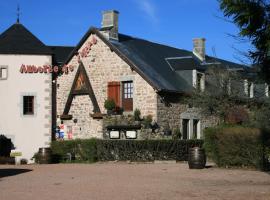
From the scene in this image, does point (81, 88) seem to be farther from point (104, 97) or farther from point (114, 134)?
point (114, 134)

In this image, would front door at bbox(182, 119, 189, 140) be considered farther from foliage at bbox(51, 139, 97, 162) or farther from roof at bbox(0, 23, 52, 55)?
roof at bbox(0, 23, 52, 55)

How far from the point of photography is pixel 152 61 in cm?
2947

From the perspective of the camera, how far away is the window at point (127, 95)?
91.0ft

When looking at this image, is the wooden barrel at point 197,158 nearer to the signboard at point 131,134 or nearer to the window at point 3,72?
the signboard at point 131,134

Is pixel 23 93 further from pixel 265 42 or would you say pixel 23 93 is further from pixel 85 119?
pixel 265 42

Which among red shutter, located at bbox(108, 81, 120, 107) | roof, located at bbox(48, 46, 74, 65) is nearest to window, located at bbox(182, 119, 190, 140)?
red shutter, located at bbox(108, 81, 120, 107)

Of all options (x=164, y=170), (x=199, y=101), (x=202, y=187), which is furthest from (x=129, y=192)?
(x=199, y=101)

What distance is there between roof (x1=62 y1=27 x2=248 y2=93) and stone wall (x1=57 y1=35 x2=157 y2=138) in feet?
1.40

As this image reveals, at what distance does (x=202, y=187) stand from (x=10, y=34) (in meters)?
20.3

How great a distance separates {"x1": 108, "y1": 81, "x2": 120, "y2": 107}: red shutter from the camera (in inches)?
1107

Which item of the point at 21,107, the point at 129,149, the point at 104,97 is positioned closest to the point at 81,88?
the point at 104,97

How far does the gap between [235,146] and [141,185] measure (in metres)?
6.36

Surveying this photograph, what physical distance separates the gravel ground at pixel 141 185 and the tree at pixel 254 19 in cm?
338

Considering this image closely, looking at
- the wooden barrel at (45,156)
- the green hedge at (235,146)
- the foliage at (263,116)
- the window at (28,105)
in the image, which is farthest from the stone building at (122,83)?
the green hedge at (235,146)
